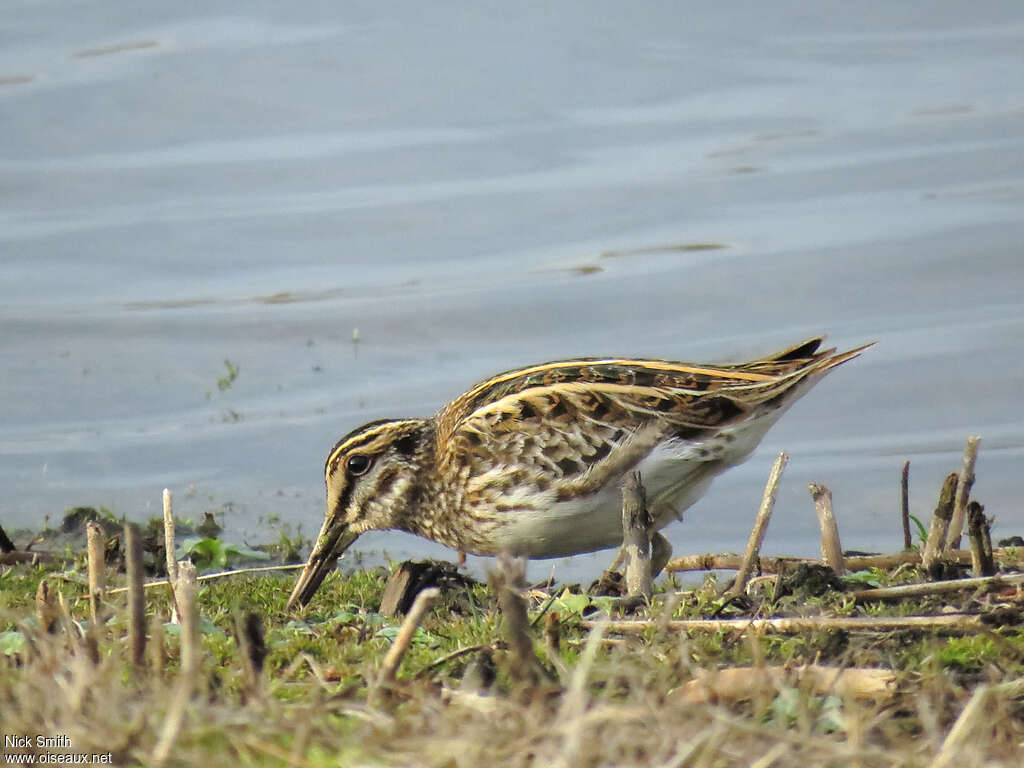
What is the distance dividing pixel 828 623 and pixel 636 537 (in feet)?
3.49

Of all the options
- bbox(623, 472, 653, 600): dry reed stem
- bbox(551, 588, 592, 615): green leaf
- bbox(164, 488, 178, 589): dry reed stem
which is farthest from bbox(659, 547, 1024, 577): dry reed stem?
bbox(164, 488, 178, 589): dry reed stem

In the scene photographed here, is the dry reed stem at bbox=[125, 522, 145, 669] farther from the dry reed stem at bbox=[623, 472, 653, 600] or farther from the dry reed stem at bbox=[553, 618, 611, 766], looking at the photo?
the dry reed stem at bbox=[623, 472, 653, 600]

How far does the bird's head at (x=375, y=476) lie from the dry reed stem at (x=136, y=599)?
287cm

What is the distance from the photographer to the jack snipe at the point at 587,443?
634 cm

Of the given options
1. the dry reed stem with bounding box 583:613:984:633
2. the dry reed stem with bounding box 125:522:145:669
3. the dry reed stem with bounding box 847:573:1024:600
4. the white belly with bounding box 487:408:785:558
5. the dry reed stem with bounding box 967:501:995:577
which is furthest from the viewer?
the white belly with bounding box 487:408:785:558

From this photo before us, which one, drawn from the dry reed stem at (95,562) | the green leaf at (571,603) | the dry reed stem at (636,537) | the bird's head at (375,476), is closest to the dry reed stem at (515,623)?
the green leaf at (571,603)

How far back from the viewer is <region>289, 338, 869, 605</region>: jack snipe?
6.34m

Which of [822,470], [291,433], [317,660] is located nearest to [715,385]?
[317,660]

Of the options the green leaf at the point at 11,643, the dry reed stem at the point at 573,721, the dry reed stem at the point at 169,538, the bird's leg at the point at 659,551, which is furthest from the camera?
the bird's leg at the point at 659,551

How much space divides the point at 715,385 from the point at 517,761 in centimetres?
338

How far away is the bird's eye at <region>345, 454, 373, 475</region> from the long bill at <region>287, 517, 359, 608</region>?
23cm

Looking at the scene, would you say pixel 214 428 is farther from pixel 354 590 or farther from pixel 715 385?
pixel 715 385

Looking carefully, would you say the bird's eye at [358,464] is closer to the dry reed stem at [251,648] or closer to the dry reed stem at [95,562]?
the dry reed stem at [95,562]

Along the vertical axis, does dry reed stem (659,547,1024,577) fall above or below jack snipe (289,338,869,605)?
below
